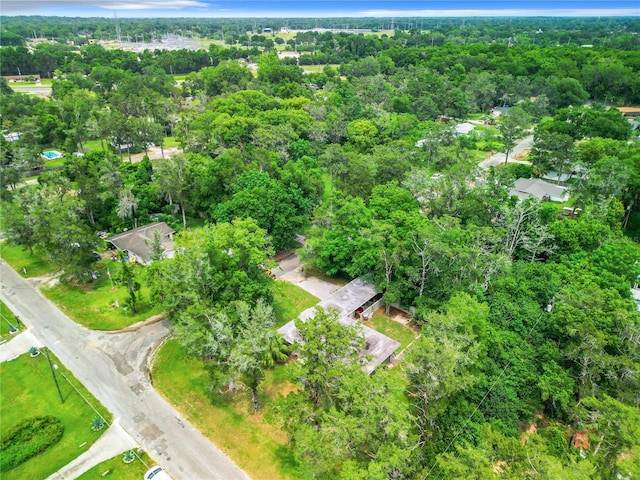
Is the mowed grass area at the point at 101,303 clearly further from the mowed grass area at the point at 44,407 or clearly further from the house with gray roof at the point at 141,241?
the mowed grass area at the point at 44,407

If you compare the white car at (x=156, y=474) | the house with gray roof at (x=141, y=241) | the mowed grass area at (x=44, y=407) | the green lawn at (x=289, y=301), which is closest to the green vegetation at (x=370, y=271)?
the green lawn at (x=289, y=301)

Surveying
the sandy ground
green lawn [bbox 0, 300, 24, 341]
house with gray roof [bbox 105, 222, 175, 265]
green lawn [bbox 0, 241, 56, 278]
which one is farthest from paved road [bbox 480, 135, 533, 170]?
green lawn [bbox 0, 300, 24, 341]

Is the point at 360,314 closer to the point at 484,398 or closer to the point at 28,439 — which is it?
the point at 484,398

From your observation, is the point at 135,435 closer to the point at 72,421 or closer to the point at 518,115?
the point at 72,421

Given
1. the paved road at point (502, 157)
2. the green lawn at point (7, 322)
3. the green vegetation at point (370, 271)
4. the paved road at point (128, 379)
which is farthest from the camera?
the paved road at point (502, 157)

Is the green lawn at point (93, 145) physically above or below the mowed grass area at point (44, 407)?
above

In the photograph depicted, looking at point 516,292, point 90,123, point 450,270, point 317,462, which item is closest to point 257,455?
point 317,462
